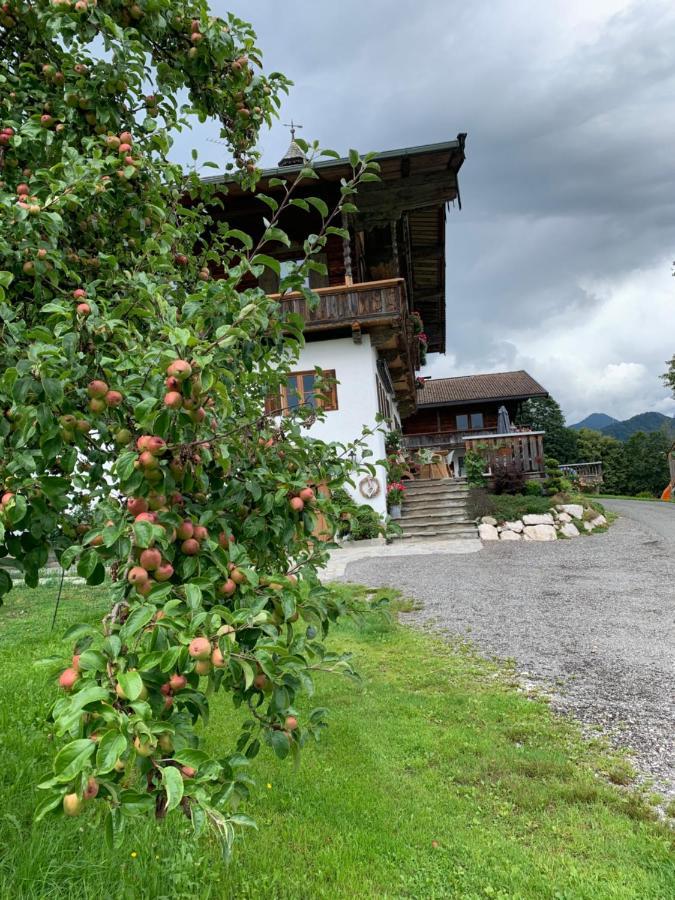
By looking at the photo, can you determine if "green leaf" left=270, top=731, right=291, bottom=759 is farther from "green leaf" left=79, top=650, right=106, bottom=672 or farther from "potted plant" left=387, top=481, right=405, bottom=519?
"potted plant" left=387, top=481, right=405, bottom=519

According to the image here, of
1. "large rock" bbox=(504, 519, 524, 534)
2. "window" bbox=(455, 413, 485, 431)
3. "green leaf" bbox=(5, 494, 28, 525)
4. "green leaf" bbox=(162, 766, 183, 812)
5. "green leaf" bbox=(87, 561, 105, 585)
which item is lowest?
"large rock" bbox=(504, 519, 524, 534)

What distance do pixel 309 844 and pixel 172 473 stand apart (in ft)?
6.84

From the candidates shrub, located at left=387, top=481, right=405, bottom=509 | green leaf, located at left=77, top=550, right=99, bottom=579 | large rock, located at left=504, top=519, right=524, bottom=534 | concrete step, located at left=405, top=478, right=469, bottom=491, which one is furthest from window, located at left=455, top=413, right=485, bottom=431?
green leaf, located at left=77, top=550, right=99, bottom=579

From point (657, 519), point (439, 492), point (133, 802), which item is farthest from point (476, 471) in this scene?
point (133, 802)

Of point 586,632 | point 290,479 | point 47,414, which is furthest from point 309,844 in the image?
point 586,632

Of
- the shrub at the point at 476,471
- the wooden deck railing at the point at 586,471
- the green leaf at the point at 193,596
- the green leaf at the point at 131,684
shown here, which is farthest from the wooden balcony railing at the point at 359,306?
the wooden deck railing at the point at 586,471

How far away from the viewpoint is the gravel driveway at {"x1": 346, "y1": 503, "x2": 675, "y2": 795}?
4059 mm

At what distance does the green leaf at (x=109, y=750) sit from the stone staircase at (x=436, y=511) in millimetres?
12819

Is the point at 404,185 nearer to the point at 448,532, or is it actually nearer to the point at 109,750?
the point at 448,532

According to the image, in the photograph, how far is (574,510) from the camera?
1448 centimetres

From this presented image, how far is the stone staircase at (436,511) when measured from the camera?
45.5 feet

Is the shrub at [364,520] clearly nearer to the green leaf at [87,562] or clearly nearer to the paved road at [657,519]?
the green leaf at [87,562]

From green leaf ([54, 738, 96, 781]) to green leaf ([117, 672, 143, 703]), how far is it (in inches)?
3.8

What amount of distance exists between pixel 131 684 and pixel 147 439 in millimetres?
539
